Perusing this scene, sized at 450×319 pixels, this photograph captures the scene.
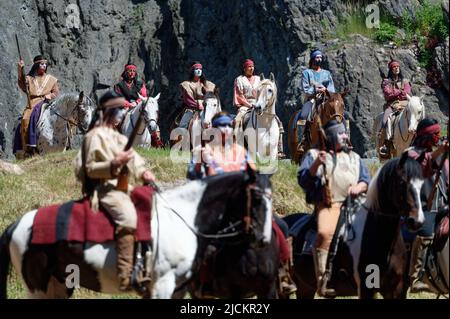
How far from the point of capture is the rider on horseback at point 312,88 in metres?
20.7

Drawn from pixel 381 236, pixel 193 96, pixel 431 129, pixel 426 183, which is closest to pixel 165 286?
pixel 381 236

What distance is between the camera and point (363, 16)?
1253 inches

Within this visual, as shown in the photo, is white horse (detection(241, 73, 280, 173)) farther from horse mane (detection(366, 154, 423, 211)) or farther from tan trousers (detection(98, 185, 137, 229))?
tan trousers (detection(98, 185, 137, 229))

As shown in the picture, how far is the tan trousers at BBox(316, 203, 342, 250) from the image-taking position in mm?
12109

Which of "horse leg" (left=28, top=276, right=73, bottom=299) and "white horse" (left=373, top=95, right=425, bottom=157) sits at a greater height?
"white horse" (left=373, top=95, right=425, bottom=157)

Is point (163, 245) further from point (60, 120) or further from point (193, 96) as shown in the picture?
point (60, 120)

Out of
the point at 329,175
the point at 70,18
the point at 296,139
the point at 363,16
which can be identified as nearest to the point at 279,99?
the point at 363,16

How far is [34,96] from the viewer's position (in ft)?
77.7

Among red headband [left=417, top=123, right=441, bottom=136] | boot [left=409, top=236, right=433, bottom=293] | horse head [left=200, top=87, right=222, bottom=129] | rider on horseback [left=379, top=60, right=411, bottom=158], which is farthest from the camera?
rider on horseback [left=379, top=60, right=411, bottom=158]

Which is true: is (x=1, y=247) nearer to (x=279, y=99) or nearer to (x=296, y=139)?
(x=296, y=139)

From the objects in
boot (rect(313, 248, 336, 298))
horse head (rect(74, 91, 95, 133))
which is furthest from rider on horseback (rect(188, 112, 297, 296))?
horse head (rect(74, 91, 95, 133))

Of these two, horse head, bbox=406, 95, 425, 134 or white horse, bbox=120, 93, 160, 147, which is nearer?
horse head, bbox=406, 95, 425, 134

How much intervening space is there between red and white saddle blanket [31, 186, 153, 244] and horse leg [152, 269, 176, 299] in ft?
1.35

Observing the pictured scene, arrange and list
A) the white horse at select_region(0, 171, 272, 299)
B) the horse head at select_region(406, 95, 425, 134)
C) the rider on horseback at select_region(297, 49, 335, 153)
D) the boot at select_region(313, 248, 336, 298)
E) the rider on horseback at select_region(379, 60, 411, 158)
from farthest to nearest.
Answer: the rider on horseback at select_region(379, 60, 411, 158), the horse head at select_region(406, 95, 425, 134), the rider on horseback at select_region(297, 49, 335, 153), the boot at select_region(313, 248, 336, 298), the white horse at select_region(0, 171, 272, 299)
